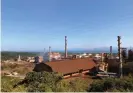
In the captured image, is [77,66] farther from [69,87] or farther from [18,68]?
[69,87]

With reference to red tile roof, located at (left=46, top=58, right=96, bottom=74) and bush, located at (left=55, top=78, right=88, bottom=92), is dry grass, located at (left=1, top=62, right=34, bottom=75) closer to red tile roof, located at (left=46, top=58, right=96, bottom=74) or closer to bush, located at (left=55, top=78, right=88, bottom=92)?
red tile roof, located at (left=46, top=58, right=96, bottom=74)

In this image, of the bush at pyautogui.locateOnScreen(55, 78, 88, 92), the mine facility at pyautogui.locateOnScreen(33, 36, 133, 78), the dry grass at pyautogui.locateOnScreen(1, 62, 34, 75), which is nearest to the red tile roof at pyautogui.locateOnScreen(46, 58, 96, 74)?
the mine facility at pyautogui.locateOnScreen(33, 36, 133, 78)

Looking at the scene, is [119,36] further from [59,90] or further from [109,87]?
[59,90]

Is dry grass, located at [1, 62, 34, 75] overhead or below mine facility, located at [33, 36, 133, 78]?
below

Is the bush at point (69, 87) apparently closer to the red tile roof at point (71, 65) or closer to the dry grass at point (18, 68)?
the red tile roof at point (71, 65)

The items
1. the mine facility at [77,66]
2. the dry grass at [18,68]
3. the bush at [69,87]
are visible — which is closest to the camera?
the bush at [69,87]

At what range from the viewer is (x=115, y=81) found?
35.8 feet

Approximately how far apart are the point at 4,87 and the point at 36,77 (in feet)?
10.9

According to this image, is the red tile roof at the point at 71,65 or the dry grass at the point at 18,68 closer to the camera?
the red tile roof at the point at 71,65

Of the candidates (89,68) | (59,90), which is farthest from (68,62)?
(59,90)

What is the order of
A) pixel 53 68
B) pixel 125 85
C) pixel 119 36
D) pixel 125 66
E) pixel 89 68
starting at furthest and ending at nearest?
pixel 89 68, pixel 125 66, pixel 53 68, pixel 119 36, pixel 125 85

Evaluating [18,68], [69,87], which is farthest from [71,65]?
[69,87]

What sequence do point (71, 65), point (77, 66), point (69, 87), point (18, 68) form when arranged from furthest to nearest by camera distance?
1. point (18, 68)
2. point (77, 66)
3. point (71, 65)
4. point (69, 87)

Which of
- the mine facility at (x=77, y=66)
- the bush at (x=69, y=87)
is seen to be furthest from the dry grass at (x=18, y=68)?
the bush at (x=69, y=87)
